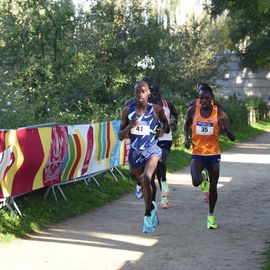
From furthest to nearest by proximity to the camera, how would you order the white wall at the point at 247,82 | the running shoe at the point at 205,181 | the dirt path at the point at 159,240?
the white wall at the point at 247,82, the running shoe at the point at 205,181, the dirt path at the point at 159,240

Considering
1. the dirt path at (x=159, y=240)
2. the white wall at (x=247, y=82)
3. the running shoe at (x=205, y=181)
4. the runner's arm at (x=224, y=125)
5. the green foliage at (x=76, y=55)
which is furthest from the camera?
the white wall at (x=247, y=82)

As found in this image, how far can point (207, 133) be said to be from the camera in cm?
835

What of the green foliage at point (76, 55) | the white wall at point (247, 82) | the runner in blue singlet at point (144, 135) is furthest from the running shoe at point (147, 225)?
the white wall at point (247, 82)

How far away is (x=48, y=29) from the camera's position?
15.4 metres

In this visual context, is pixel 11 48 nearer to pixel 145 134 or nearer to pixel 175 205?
pixel 175 205

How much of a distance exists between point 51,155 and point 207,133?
94.2 inches

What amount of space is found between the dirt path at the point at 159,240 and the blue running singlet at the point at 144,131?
1164 millimetres

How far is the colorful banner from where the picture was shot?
807 centimetres

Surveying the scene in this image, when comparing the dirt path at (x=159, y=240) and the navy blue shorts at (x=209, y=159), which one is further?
the navy blue shorts at (x=209, y=159)

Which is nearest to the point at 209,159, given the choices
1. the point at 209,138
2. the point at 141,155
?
the point at 209,138

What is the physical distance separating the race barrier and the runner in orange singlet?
219 centimetres

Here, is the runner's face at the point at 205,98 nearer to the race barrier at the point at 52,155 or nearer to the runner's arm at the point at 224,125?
the runner's arm at the point at 224,125

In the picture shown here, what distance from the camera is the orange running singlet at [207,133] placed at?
8336mm

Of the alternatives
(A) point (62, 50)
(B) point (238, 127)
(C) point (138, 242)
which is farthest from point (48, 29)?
(B) point (238, 127)
